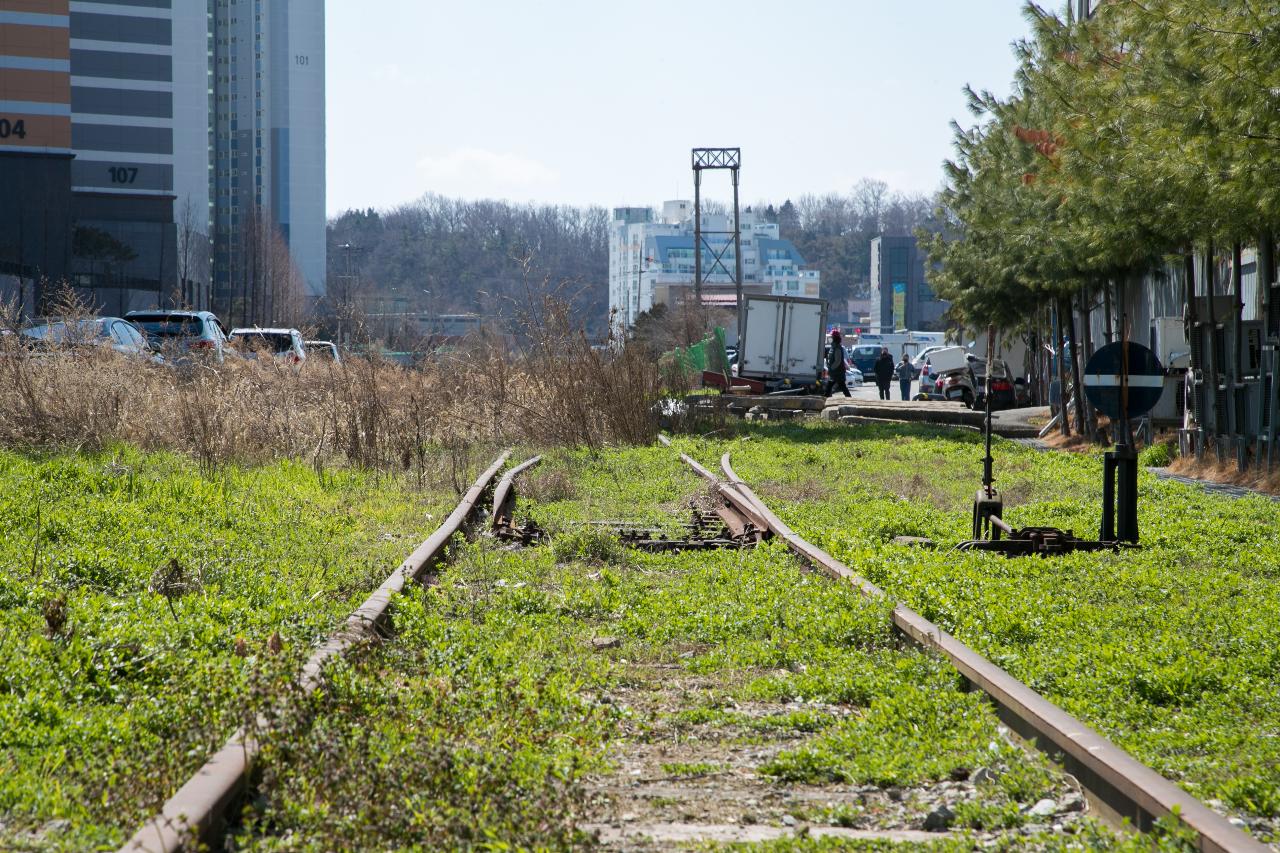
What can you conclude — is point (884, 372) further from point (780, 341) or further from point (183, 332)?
point (183, 332)

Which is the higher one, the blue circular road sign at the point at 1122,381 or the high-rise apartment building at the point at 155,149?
the high-rise apartment building at the point at 155,149

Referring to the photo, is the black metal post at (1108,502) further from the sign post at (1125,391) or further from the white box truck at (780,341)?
the white box truck at (780,341)

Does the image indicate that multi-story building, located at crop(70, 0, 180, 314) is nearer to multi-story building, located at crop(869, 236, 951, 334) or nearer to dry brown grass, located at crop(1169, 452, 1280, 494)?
dry brown grass, located at crop(1169, 452, 1280, 494)

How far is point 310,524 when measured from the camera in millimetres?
11609

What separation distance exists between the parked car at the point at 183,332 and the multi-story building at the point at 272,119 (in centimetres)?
12670

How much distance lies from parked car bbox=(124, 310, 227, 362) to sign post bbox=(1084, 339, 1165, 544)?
12928mm

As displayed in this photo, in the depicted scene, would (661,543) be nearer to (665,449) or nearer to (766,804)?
(766,804)

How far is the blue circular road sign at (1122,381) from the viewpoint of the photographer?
10.7 meters

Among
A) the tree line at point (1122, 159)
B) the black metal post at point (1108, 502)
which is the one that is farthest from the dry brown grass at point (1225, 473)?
the black metal post at point (1108, 502)

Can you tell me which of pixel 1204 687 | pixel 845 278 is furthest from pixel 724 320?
pixel 845 278

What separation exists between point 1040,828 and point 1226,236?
45.6ft

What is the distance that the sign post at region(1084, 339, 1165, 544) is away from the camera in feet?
35.1

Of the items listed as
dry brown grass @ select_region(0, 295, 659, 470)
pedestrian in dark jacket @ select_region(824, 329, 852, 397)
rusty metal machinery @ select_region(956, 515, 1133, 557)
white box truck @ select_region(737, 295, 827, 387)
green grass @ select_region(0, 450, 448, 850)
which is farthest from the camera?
pedestrian in dark jacket @ select_region(824, 329, 852, 397)

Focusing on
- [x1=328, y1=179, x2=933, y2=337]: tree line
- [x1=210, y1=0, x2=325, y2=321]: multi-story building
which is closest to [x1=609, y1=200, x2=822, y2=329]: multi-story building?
[x1=328, y1=179, x2=933, y2=337]: tree line
